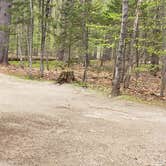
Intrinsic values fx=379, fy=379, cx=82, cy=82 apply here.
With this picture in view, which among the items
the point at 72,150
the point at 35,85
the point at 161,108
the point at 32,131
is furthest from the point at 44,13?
the point at 72,150

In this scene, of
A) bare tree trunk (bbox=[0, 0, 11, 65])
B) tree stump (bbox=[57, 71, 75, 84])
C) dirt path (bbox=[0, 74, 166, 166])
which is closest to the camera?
dirt path (bbox=[0, 74, 166, 166])

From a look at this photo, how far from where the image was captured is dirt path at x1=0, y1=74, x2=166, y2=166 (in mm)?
6609

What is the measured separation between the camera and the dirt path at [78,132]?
6.61 m

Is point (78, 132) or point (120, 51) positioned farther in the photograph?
point (120, 51)

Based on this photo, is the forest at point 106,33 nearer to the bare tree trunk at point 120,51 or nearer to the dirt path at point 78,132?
the bare tree trunk at point 120,51

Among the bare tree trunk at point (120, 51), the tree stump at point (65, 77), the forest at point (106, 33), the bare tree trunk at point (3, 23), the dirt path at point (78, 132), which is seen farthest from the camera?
the bare tree trunk at point (3, 23)

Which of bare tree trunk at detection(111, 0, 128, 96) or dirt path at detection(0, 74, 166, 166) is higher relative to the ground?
bare tree trunk at detection(111, 0, 128, 96)

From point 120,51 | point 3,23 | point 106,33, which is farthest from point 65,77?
point 3,23

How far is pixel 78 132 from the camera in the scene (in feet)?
27.8

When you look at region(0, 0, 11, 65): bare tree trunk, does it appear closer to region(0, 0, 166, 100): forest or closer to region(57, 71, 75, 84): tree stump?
region(0, 0, 166, 100): forest

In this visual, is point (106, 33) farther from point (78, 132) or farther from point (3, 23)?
point (78, 132)

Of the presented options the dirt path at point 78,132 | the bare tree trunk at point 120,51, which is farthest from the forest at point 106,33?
the dirt path at point 78,132

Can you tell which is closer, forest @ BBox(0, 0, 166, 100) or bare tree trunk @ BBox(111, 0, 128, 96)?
bare tree trunk @ BBox(111, 0, 128, 96)

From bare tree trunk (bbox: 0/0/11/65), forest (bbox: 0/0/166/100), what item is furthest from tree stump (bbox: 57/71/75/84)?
bare tree trunk (bbox: 0/0/11/65)
